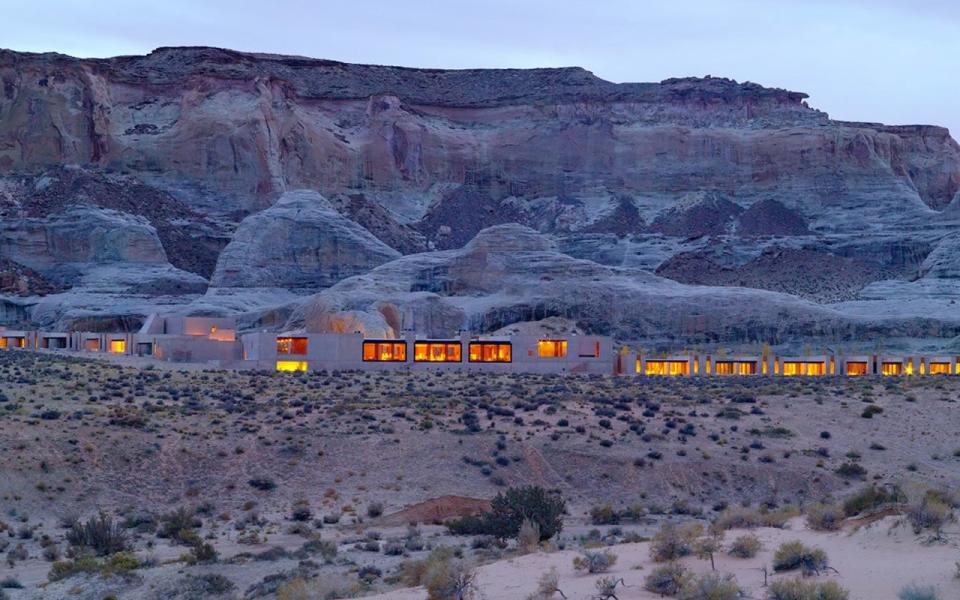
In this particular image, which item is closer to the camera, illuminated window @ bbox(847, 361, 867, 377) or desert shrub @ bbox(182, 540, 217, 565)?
desert shrub @ bbox(182, 540, 217, 565)

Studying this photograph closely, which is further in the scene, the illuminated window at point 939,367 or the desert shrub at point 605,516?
the illuminated window at point 939,367

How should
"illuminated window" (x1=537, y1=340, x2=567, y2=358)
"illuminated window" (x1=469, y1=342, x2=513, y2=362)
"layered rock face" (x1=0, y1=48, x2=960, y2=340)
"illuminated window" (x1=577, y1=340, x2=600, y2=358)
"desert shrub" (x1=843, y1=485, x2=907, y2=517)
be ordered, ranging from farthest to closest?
"layered rock face" (x1=0, y1=48, x2=960, y2=340) → "illuminated window" (x1=577, y1=340, x2=600, y2=358) → "illuminated window" (x1=537, y1=340, x2=567, y2=358) → "illuminated window" (x1=469, y1=342, x2=513, y2=362) → "desert shrub" (x1=843, y1=485, x2=907, y2=517)

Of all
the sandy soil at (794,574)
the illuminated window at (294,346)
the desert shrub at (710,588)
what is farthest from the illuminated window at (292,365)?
the desert shrub at (710,588)

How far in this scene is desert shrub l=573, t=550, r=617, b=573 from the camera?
18531 millimetres

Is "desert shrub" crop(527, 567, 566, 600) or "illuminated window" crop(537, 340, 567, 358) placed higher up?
"illuminated window" crop(537, 340, 567, 358)

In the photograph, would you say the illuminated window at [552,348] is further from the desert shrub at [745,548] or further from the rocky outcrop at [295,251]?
the desert shrub at [745,548]

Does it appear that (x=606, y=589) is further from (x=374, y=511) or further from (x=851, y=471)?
(x=851, y=471)

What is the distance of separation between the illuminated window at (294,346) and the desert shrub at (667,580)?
4713cm

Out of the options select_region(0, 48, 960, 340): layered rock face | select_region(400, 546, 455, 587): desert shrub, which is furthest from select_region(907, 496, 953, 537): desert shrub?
select_region(0, 48, 960, 340): layered rock face

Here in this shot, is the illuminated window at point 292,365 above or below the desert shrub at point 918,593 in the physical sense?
above

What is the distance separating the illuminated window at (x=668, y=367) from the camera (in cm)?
7032

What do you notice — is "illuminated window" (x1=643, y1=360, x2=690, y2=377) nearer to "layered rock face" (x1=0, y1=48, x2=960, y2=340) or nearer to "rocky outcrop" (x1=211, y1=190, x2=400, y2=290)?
"layered rock face" (x1=0, y1=48, x2=960, y2=340)

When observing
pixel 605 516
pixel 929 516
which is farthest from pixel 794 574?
pixel 605 516

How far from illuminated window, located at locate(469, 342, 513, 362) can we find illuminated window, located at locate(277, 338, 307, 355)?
8.71 metres
